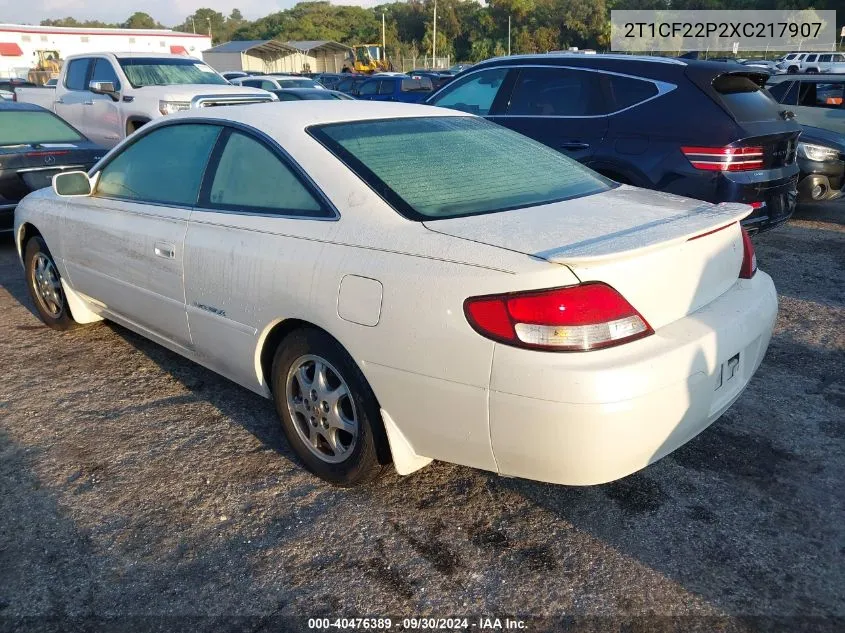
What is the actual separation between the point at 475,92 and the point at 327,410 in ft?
16.1

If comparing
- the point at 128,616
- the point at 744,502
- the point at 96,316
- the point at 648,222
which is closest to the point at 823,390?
the point at 744,502

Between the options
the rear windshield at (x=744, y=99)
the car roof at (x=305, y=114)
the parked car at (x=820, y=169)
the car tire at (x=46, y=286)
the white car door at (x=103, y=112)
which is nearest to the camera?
the car roof at (x=305, y=114)

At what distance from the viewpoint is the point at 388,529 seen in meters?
2.81

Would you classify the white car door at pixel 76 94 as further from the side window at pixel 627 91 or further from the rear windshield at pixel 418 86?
the side window at pixel 627 91

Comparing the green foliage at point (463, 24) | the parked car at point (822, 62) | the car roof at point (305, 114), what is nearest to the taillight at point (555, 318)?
the car roof at point (305, 114)

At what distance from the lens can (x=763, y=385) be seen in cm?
396

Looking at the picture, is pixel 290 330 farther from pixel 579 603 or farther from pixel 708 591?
pixel 708 591

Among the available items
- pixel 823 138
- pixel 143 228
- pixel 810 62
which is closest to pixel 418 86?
pixel 823 138

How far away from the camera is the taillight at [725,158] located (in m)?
5.35

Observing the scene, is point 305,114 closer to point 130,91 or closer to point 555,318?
point 555,318

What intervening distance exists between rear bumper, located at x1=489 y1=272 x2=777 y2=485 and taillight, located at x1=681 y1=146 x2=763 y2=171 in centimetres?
314

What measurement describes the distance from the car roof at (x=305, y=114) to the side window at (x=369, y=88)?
52.1ft

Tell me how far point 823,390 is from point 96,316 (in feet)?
14.1

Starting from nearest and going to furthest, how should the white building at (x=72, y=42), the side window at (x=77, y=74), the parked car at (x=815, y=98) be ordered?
the parked car at (x=815, y=98) < the side window at (x=77, y=74) < the white building at (x=72, y=42)
